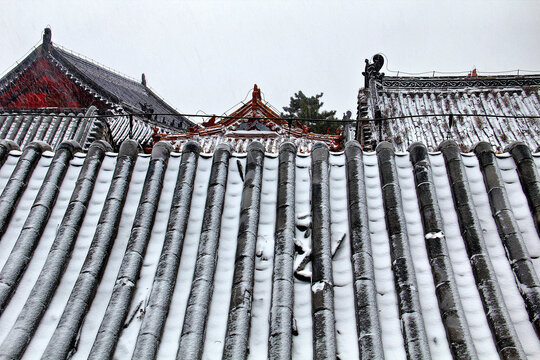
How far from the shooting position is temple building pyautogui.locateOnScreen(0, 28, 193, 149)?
52.6 ft

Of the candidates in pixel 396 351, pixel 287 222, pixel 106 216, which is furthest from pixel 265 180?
pixel 396 351

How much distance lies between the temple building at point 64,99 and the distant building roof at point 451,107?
7.63 meters

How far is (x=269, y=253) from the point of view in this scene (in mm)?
5055

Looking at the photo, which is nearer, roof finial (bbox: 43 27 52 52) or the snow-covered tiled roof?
the snow-covered tiled roof

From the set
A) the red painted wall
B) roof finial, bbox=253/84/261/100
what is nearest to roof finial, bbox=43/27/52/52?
the red painted wall

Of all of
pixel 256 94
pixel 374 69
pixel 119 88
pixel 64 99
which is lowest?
pixel 256 94

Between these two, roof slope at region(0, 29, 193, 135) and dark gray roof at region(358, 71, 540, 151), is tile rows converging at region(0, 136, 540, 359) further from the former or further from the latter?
roof slope at region(0, 29, 193, 135)

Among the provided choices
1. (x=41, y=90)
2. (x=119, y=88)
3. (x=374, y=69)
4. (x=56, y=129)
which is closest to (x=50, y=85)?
(x=41, y=90)

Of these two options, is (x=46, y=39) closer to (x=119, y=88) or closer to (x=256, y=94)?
(x=119, y=88)

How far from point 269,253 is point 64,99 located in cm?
2183

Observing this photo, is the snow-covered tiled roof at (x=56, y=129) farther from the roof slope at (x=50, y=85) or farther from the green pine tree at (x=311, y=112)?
the green pine tree at (x=311, y=112)

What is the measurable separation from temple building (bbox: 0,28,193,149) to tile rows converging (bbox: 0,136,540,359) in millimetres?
10277

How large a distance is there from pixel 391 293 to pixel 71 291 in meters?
2.90

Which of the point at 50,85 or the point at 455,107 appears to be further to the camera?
the point at 50,85
